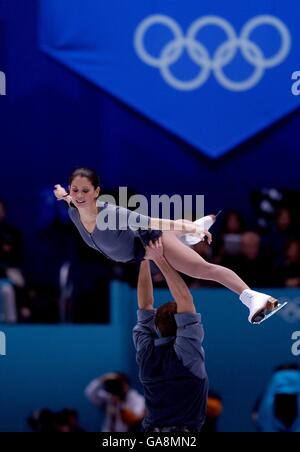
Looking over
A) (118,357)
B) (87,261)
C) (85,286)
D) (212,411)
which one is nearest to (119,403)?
(118,357)

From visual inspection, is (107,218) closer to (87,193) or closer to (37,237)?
(87,193)

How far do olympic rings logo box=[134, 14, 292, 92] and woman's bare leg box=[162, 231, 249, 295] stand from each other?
10.6 feet

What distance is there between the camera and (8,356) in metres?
9.91

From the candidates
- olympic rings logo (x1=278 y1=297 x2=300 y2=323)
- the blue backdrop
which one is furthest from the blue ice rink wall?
the blue backdrop

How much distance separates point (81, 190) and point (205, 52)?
3.55 metres

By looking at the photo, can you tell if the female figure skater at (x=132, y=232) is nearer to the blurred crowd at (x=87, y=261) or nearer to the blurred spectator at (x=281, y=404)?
the blurred crowd at (x=87, y=261)

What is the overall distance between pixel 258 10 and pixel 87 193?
3.57 metres

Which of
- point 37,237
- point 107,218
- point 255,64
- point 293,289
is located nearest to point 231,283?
point 107,218

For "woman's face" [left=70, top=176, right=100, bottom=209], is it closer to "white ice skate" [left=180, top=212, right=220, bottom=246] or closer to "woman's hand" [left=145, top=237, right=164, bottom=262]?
"woman's hand" [left=145, top=237, right=164, bottom=262]

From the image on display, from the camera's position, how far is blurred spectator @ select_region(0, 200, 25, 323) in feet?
32.7

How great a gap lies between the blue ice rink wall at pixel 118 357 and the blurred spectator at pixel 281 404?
238mm

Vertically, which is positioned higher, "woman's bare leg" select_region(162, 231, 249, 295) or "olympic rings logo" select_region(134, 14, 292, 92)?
"olympic rings logo" select_region(134, 14, 292, 92)

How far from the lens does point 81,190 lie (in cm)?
731

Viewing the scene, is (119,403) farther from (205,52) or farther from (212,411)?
(205,52)
